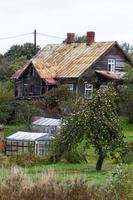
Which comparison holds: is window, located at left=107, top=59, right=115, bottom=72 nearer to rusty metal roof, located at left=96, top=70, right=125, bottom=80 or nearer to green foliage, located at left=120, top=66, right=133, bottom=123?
rusty metal roof, located at left=96, top=70, right=125, bottom=80

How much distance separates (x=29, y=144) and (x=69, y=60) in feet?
72.5

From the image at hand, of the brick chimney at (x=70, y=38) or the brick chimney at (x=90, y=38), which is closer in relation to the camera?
the brick chimney at (x=90, y=38)

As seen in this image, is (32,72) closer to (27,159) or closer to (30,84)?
(30,84)

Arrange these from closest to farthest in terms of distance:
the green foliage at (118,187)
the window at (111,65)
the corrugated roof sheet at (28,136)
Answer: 1. the green foliage at (118,187)
2. the corrugated roof sheet at (28,136)
3. the window at (111,65)

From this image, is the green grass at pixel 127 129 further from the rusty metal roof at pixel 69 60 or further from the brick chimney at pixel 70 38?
the brick chimney at pixel 70 38

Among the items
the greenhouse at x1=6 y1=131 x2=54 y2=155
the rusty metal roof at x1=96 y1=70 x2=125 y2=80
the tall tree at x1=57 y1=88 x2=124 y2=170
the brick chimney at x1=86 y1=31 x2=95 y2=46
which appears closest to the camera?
the tall tree at x1=57 y1=88 x2=124 y2=170

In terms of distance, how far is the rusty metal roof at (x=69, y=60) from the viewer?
57.9 m

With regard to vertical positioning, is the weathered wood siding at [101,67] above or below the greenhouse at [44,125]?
above

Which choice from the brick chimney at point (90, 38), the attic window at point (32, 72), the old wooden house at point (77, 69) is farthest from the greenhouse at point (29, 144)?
the brick chimney at point (90, 38)

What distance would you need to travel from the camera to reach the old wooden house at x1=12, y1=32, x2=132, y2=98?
2267 inches

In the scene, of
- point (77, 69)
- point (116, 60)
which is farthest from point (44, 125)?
point (116, 60)

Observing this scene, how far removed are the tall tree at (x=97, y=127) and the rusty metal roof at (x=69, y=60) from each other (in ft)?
91.0

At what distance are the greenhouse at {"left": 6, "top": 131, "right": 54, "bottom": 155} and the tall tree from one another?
1021 centimetres

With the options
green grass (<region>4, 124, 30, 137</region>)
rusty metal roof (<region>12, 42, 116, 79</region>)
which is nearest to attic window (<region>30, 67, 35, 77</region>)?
rusty metal roof (<region>12, 42, 116, 79</region>)
